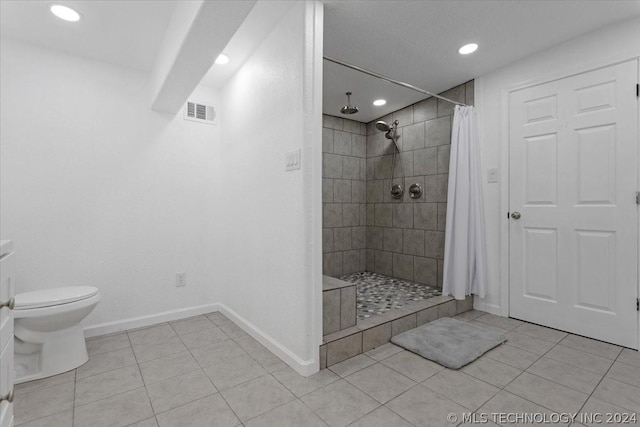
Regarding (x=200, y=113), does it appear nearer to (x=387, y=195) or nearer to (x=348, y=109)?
(x=348, y=109)

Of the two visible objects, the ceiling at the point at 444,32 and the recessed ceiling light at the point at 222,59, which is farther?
the recessed ceiling light at the point at 222,59

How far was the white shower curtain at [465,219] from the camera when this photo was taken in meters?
2.70

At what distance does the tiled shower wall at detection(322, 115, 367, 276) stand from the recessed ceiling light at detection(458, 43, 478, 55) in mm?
1735

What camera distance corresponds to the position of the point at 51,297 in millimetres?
1834

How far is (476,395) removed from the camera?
1.56 m

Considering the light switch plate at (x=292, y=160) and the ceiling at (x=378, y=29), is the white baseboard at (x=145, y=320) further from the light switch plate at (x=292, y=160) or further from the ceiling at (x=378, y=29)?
the ceiling at (x=378, y=29)

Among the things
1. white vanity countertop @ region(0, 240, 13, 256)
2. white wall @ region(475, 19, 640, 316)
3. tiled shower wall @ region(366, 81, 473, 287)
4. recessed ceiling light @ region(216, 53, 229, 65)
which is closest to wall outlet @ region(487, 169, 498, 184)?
white wall @ region(475, 19, 640, 316)

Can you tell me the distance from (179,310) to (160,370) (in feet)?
3.14

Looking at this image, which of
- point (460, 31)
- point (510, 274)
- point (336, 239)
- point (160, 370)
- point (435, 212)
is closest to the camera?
point (160, 370)

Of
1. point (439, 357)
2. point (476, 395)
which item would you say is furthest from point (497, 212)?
point (476, 395)

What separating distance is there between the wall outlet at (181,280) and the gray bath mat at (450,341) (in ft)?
6.21

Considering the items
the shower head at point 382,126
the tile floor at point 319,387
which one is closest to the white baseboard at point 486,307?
the tile floor at point 319,387

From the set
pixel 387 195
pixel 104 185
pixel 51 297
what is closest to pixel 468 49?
pixel 387 195

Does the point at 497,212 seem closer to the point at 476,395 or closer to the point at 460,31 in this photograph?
the point at 460,31
